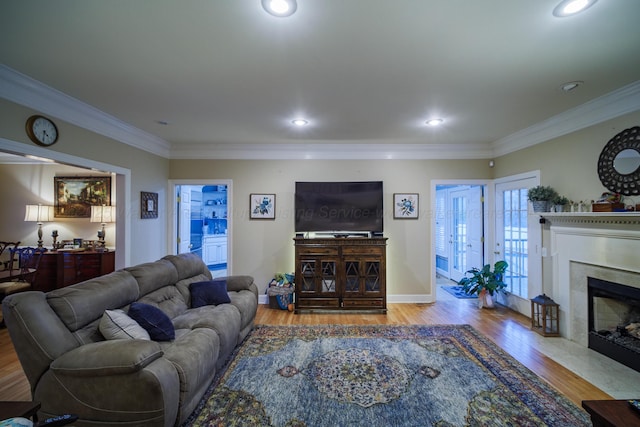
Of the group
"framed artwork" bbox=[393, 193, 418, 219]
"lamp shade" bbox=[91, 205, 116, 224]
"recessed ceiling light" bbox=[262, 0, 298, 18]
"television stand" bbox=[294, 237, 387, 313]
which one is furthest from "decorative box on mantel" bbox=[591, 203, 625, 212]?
"lamp shade" bbox=[91, 205, 116, 224]

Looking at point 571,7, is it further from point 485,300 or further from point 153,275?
point 485,300

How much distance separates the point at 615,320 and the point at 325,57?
3872 millimetres

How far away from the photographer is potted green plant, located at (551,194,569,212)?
325 cm

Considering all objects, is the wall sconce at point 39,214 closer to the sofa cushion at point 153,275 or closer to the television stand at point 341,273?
the sofa cushion at point 153,275

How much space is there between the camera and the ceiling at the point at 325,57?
1596 millimetres

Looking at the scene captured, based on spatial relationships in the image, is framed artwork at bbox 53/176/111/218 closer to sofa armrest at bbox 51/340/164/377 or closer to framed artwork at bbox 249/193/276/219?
framed artwork at bbox 249/193/276/219

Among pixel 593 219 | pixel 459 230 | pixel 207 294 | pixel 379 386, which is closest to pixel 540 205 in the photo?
pixel 593 219

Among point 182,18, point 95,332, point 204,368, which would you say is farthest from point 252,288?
point 182,18

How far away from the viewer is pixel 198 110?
309 cm

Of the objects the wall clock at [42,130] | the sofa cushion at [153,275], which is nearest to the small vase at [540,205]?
the sofa cushion at [153,275]

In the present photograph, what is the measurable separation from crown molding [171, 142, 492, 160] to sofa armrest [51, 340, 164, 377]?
3.44 meters

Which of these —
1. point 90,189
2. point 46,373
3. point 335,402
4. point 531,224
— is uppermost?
point 90,189

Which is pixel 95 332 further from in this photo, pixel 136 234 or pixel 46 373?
pixel 136 234

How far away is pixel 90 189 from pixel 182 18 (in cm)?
457
